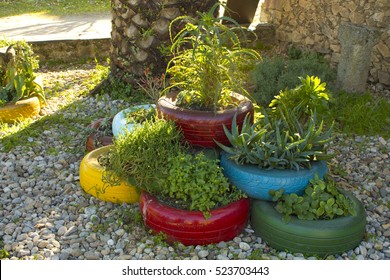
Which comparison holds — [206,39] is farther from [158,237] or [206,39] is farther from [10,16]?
[10,16]

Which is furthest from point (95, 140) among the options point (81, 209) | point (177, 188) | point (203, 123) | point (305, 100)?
point (305, 100)

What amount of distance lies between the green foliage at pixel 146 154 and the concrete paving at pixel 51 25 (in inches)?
238

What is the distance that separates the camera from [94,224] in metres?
4.00

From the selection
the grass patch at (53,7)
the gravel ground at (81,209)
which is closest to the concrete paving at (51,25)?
the grass patch at (53,7)

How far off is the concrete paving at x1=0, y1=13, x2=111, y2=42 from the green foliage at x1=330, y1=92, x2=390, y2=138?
509 cm

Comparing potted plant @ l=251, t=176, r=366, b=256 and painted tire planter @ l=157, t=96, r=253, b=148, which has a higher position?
painted tire planter @ l=157, t=96, r=253, b=148

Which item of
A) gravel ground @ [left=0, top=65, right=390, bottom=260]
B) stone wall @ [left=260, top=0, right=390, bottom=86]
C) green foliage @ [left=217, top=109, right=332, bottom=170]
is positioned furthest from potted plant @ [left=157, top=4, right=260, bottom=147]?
stone wall @ [left=260, top=0, right=390, bottom=86]

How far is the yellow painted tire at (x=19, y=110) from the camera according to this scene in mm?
5812

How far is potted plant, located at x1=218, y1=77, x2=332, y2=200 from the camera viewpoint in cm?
379

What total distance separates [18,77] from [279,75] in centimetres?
306

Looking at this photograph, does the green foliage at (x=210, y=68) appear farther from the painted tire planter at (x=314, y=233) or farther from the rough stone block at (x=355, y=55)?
the rough stone block at (x=355, y=55)

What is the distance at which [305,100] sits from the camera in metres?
4.27

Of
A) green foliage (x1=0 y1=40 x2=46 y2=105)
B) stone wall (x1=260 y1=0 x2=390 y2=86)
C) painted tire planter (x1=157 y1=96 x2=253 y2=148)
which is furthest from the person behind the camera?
stone wall (x1=260 y1=0 x2=390 y2=86)

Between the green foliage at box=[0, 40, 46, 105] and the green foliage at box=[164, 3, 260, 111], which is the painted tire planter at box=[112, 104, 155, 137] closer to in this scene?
the green foliage at box=[164, 3, 260, 111]
